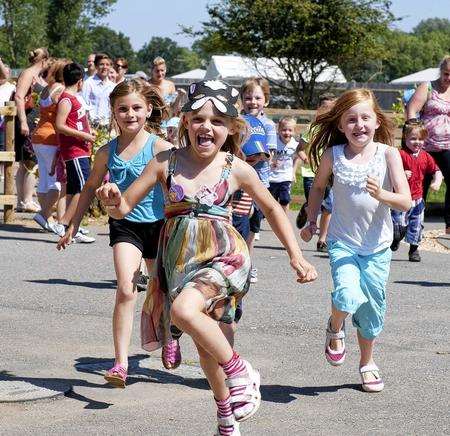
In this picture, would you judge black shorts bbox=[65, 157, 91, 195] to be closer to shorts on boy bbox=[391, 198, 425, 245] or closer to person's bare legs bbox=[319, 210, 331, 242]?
person's bare legs bbox=[319, 210, 331, 242]

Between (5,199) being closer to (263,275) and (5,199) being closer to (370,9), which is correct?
(263,275)

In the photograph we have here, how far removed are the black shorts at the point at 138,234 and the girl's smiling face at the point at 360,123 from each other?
3.97 feet

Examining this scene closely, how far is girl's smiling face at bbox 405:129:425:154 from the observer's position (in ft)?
39.4

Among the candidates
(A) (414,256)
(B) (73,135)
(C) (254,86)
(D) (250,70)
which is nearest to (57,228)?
(B) (73,135)

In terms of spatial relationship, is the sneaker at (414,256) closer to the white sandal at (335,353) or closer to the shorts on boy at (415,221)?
the shorts on boy at (415,221)

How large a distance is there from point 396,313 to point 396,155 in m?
2.73

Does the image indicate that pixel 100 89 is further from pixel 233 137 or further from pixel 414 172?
pixel 233 137

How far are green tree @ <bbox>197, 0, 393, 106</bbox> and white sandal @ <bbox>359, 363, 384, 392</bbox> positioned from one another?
4361 cm

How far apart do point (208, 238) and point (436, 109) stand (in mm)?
8161

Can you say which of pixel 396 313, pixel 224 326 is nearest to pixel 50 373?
pixel 224 326

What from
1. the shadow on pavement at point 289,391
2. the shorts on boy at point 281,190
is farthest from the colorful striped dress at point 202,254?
the shorts on boy at point 281,190

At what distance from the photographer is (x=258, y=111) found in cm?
1024

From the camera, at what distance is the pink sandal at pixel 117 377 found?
21.1 feet

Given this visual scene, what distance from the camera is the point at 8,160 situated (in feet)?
48.7
